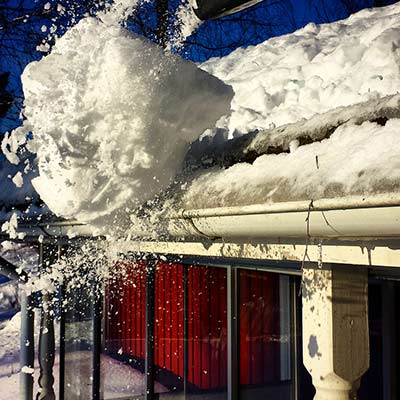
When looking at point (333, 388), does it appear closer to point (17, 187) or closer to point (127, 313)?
point (17, 187)

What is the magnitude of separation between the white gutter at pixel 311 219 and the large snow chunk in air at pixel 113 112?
0.38 metres

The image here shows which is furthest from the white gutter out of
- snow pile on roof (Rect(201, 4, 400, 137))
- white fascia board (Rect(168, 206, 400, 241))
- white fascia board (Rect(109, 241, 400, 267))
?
snow pile on roof (Rect(201, 4, 400, 137))

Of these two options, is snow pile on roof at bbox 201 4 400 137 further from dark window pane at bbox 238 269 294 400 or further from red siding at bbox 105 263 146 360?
red siding at bbox 105 263 146 360

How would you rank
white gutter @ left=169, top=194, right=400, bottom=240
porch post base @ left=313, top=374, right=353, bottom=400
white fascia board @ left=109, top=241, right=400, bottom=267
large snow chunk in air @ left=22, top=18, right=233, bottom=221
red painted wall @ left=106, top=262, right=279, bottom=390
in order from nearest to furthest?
white gutter @ left=169, top=194, right=400, bottom=240
white fascia board @ left=109, top=241, right=400, bottom=267
porch post base @ left=313, top=374, right=353, bottom=400
large snow chunk in air @ left=22, top=18, right=233, bottom=221
red painted wall @ left=106, top=262, right=279, bottom=390

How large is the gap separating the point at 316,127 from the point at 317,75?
1.86m

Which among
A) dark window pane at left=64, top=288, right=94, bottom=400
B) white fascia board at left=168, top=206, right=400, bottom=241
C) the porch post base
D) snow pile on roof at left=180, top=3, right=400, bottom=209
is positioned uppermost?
snow pile on roof at left=180, top=3, right=400, bottom=209

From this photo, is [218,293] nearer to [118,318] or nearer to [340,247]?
[118,318]

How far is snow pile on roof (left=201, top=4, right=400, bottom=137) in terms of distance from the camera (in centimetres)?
284

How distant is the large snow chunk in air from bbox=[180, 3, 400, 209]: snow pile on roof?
0.21m

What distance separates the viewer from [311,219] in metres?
1.43

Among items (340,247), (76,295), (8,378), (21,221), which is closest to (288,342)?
(21,221)

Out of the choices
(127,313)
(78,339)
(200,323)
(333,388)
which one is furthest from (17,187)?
(333,388)

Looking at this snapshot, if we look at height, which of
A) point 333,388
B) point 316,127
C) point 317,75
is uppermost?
point 317,75

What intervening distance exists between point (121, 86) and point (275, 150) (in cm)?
70
